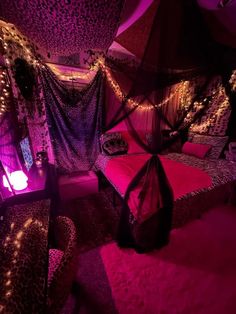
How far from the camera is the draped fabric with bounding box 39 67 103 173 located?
9.20 ft

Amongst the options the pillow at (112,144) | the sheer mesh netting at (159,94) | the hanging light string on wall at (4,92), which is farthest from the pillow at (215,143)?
the hanging light string on wall at (4,92)

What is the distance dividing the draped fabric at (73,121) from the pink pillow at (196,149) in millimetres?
1920

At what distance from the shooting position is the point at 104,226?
7.57ft

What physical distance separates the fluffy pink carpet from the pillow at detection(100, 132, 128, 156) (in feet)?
5.61

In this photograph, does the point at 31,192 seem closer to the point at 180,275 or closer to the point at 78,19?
the point at 78,19

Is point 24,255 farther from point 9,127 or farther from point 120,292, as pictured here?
point 9,127

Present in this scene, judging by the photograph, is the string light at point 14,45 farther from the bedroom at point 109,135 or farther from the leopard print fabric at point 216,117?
the leopard print fabric at point 216,117

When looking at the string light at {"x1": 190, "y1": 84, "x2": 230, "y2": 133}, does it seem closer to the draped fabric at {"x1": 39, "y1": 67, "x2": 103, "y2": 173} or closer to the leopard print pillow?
the leopard print pillow

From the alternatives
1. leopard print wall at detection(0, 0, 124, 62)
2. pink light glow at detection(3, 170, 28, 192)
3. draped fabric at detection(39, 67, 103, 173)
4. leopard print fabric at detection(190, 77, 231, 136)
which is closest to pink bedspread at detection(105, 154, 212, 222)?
draped fabric at detection(39, 67, 103, 173)

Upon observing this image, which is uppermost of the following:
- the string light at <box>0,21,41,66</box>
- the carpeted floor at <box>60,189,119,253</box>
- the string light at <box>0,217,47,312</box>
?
the string light at <box>0,21,41,66</box>

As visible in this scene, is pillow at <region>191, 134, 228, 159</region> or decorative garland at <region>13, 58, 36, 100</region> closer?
decorative garland at <region>13, 58, 36, 100</region>

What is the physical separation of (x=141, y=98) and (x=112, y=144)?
1297 mm

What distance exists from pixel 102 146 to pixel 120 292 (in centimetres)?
231

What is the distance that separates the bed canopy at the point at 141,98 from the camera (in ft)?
4.74
